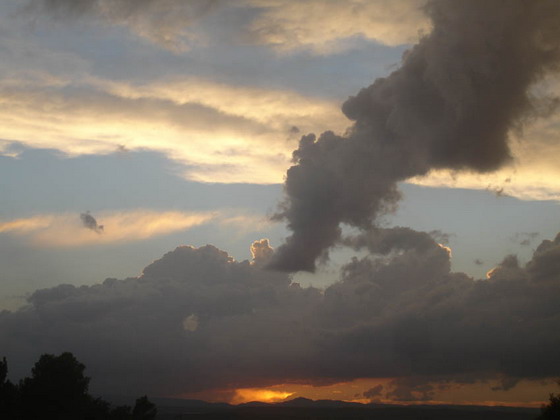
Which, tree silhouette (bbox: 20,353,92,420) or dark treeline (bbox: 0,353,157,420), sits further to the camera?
tree silhouette (bbox: 20,353,92,420)

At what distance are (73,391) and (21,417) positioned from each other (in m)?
18.5

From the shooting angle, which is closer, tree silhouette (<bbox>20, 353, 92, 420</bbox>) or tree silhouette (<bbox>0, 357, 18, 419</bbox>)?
tree silhouette (<bbox>0, 357, 18, 419</bbox>)

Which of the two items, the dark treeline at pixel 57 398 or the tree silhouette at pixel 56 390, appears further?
the tree silhouette at pixel 56 390

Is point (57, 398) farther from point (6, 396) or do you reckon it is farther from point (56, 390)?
point (6, 396)

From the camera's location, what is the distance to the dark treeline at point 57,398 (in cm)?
12756

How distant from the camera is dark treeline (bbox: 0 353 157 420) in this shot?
127562mm

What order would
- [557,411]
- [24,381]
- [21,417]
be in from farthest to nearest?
[24,381] → [21,417] → [557,411]

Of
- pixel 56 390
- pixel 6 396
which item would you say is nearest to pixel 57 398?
pixel 56 390

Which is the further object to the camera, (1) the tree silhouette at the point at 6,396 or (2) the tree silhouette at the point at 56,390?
(2) the tree silhouette at the point at 56,390

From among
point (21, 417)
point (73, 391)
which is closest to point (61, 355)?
point (73, 391)

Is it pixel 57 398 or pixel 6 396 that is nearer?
pixel 6 396

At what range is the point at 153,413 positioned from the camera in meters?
158

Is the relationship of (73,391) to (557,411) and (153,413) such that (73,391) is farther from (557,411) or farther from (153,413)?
(557,411)

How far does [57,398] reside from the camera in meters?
139
